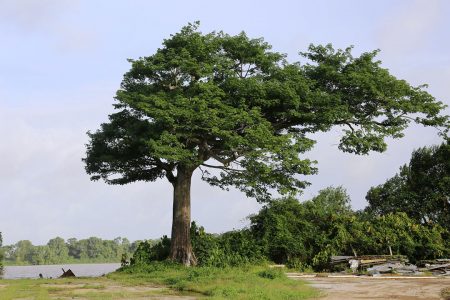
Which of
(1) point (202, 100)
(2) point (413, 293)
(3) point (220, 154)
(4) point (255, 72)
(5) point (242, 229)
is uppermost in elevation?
(4) point (255, 72)

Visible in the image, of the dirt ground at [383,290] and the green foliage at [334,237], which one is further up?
the green foliage at [334,237]

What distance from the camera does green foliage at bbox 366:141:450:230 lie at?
1286 inches

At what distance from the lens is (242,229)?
25859mm

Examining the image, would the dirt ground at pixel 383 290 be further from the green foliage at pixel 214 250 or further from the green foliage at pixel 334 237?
the green foliage at pixel 334 237

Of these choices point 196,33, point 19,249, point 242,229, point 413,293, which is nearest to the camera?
point 413,293

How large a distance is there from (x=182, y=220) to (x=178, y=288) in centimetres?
776

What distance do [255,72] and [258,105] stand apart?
1976 millimetres

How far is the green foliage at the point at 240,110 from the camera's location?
20266 millimetres

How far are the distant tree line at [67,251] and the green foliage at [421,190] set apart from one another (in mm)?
68060

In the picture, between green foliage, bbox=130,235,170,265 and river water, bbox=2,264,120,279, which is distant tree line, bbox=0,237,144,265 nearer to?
river water, bbox=2,264,120,279

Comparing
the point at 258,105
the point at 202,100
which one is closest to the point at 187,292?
the point at 202,100

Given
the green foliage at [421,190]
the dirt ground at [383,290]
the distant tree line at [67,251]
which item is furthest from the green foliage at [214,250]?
the distant tree line at [67,251]

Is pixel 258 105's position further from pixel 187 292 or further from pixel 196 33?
pixel 187 292

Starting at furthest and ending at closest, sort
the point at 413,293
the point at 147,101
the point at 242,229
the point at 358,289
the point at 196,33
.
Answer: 1. the point at 242,229
2. the point at 196,33
3. the point at 147,101
4. the point at 358,289
5. the point at 413,293
